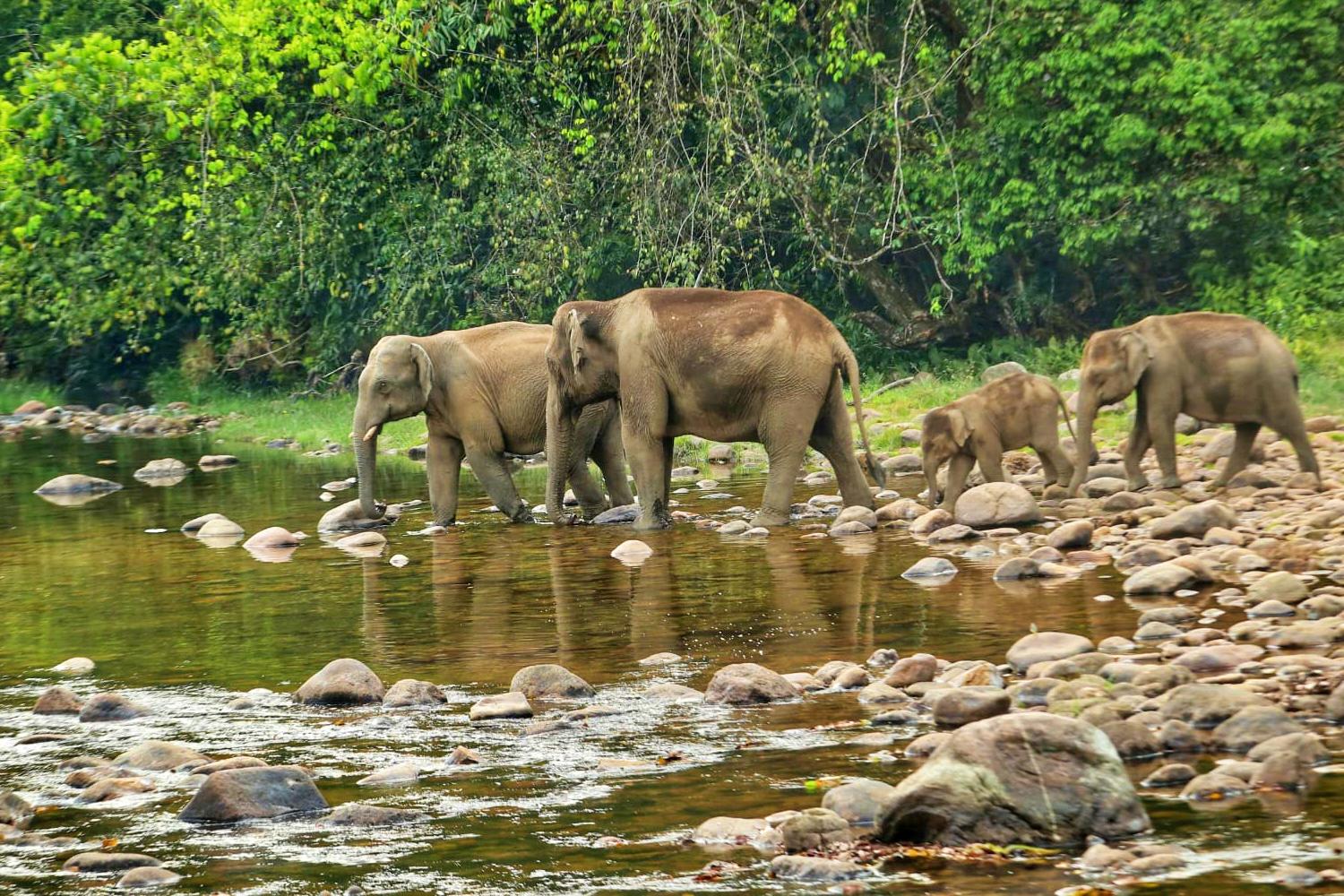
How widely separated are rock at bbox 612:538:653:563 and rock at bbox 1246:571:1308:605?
4904mm

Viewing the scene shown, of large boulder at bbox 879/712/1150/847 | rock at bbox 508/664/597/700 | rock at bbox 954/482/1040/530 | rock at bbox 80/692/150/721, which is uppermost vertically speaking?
large boulder at bbox 879/712/1150/847

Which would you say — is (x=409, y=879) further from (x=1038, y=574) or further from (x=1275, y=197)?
(x=1275, y=197)

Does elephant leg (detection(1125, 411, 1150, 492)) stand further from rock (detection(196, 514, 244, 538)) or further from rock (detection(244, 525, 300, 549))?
rock (detection(196, 514, 244, 538))

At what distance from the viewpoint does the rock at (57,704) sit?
28.4 feet

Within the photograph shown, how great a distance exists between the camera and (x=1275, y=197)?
70.3 ft

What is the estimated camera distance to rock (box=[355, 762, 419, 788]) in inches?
272

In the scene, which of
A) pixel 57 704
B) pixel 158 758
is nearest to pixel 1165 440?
pixel 57 704

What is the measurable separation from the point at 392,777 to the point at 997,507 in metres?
6.98

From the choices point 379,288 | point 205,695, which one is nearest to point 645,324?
point 205,695

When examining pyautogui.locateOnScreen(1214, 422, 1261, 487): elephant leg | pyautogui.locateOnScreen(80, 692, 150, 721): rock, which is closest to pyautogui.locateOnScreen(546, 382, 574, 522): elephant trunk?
pyautogui.locateOnScreen(1214, 422, 1261, 487): elephant leg

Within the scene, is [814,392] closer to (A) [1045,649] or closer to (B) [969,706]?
(A) [1045,649]

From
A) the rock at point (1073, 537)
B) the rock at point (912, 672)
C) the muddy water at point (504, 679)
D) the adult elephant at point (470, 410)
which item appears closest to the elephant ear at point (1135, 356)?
the muddy water at point (504, 679)

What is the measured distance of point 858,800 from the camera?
5.97 m

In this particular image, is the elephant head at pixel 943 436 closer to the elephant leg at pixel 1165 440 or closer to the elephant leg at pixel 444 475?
the elephant leg at pixel 1165 440
